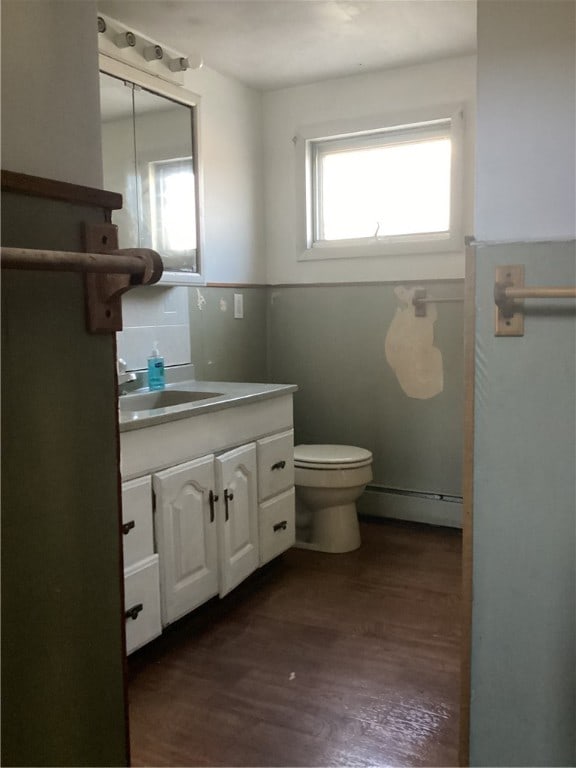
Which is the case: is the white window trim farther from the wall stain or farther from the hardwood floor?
the hardwood floor

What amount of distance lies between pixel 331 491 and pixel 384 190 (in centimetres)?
157

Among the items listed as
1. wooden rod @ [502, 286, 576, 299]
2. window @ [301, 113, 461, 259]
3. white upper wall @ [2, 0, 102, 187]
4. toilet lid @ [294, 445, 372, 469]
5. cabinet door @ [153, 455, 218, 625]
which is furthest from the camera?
window @ [301, 113, 461, 259]

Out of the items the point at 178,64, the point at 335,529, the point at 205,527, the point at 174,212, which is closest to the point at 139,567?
the point at 205,527

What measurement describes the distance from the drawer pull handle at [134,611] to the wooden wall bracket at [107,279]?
1184mm

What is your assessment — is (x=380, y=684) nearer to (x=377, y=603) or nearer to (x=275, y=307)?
(x=377, y=603)

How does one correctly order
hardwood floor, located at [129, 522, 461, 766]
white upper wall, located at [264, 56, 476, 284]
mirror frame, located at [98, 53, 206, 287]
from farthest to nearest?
white upper wall, located at [264, 56, 476, 284], mirror frame, located at [98, 53, 206, 287], hardwood floor, located at [129, 522, 461, 766]

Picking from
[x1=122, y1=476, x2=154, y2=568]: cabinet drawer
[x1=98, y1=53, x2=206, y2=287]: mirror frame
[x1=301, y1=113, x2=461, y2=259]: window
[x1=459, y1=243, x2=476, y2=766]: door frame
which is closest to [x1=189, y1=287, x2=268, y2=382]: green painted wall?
[x1=98, y1=53, x2=206, y2=287]: mirror frame

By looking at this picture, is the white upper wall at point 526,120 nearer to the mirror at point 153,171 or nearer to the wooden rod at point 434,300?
the mirror at point 153,171

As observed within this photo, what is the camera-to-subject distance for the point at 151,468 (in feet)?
6.74

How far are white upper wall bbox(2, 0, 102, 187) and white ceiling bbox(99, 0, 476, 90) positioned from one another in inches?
66.4

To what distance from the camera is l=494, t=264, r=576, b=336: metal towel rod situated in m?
1.29

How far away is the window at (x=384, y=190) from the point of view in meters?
3.24

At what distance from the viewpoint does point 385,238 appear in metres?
3.40

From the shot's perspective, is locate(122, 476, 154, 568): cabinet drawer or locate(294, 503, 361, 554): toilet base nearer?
locate(122, 476, 154, 568): cabinet drawer
